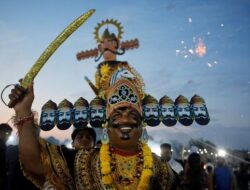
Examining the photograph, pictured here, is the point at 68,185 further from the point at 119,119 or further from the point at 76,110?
the point at 76,110

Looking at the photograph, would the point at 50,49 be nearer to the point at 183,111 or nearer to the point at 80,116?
the point at 80,116

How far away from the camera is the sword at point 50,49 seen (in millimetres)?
2508

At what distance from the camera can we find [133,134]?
124 inches

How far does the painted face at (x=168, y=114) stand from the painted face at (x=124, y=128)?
2175mm

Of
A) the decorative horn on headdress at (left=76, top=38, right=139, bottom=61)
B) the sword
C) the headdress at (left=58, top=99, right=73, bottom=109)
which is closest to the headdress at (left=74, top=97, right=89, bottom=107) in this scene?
the headdress at (left=58, top=99, right=73, bottom=109)

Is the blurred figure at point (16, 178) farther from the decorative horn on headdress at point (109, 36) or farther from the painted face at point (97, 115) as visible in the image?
the decorative horn on headdress at point (109, 36)

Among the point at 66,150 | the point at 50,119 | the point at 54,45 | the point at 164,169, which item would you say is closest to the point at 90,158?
the point at 66,150

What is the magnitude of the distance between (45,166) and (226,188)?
6717 mm

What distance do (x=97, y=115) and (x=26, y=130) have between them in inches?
105

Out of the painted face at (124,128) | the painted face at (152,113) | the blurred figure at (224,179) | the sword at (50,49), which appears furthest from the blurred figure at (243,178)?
the sword at (50,49)

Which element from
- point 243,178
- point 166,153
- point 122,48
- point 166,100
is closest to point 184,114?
point 166,100

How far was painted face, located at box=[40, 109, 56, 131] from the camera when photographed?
5.14 meters

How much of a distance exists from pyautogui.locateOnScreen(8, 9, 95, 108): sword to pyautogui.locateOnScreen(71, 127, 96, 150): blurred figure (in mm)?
2923

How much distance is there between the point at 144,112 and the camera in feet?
16.5
